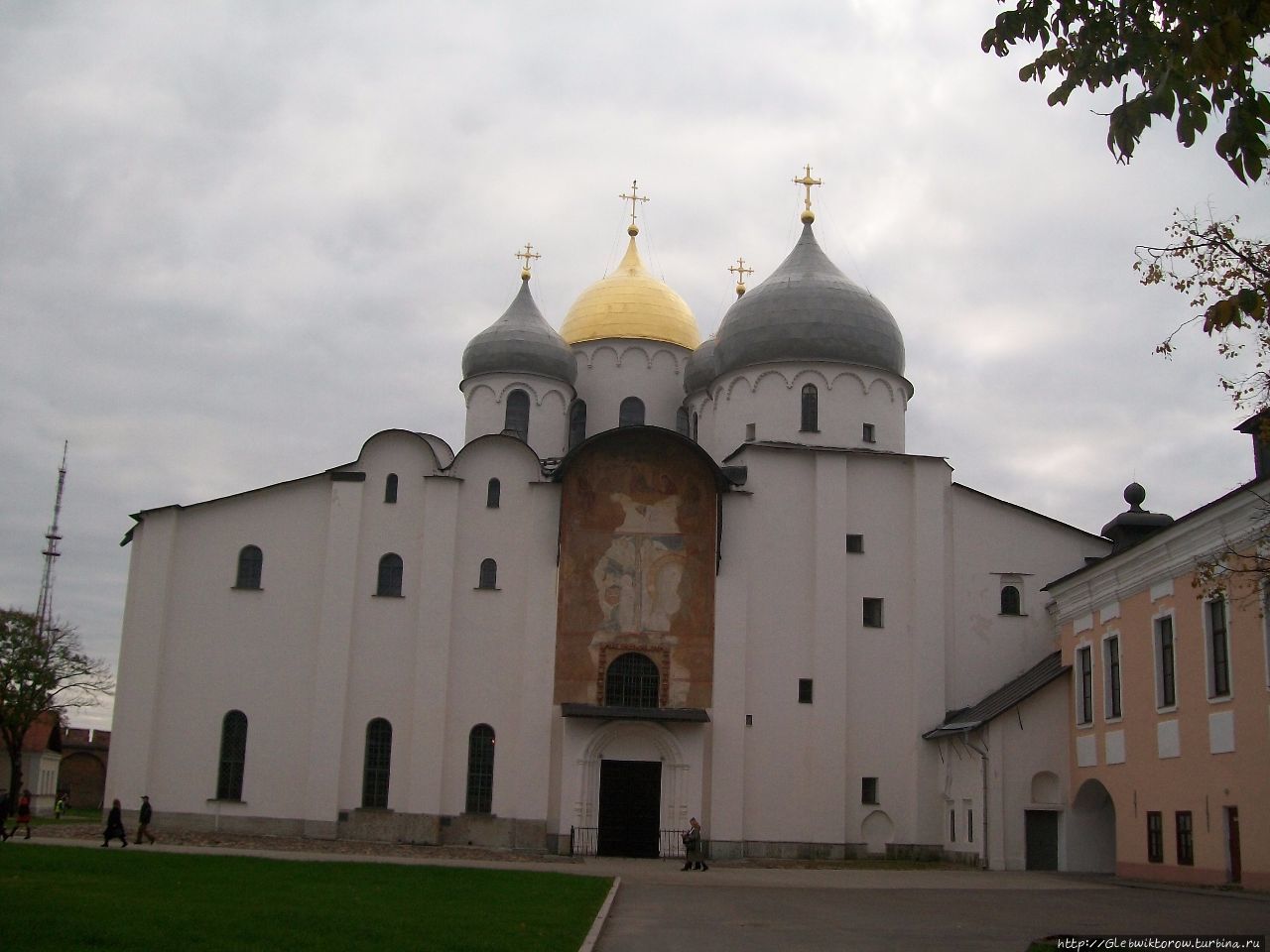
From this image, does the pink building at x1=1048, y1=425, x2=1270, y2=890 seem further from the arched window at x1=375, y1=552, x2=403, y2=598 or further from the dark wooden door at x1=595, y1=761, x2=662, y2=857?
the arched window at x1=375, y1=552, x2=403, y2=598

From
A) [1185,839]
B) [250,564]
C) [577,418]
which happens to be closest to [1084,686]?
[1185,839]

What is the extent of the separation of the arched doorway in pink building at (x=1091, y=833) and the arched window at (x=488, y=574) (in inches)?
546

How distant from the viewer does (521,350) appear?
125 feet

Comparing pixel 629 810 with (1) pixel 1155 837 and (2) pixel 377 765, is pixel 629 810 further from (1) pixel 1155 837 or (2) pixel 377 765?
(1) pixel 1155 837

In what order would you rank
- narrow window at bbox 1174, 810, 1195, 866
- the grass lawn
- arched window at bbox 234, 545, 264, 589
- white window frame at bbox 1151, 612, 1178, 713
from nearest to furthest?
the grass lawn → narrow window at bbox 1174, 810, 1195, 866 → white window frame at bbox 1151, 612, 1178, 713 → arched window at bbox 234, 545, 264, 589

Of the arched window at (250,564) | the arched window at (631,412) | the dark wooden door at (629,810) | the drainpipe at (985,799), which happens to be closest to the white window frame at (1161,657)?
the drainpipe at (985,799)

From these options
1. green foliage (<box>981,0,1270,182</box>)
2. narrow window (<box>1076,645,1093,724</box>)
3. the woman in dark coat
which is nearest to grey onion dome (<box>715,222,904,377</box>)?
narrow window (<box>1076,645,1093,724</box>)

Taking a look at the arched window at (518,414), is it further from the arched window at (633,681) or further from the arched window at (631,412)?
the arched window at (633,681)

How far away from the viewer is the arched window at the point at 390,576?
102ft

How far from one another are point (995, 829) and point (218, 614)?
1836cm

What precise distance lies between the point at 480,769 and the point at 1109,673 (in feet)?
45.9

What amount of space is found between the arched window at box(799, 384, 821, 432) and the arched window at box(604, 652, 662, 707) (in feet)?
25.0

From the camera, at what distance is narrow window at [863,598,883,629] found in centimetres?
3147

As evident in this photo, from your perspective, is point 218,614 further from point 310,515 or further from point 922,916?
point 922,916
